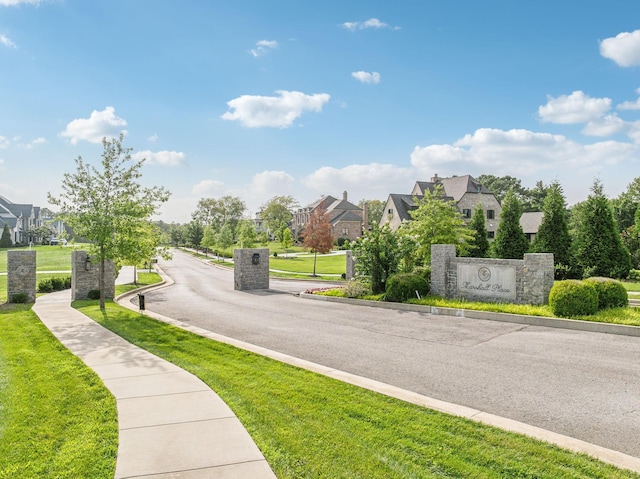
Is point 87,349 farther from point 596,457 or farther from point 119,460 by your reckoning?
point 596,457

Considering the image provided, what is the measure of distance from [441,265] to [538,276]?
373cm

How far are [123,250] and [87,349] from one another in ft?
21.6

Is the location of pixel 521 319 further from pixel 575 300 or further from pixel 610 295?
pixel 610 295

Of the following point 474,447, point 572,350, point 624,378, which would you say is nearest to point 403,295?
point 572,350

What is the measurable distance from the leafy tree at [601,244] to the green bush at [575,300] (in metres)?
13.9

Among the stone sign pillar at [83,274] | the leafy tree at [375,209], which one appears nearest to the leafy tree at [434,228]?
the stone sign pillar at [83,274]

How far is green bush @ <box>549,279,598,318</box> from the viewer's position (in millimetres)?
13320

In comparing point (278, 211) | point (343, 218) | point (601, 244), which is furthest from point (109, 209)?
point (278, 211)

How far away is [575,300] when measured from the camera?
13297 millimetres

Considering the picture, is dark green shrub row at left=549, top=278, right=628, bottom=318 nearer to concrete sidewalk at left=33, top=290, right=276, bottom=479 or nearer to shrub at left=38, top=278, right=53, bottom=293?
concrete sidewalk at left=33, top=290, right=276, bottom=479

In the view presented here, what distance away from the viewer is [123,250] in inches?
627

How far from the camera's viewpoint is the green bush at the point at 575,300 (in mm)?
13320

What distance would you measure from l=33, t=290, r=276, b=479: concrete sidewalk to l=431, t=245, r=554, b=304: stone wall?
12190 millimetres

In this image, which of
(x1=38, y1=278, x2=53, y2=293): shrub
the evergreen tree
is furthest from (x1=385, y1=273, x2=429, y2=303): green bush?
(x1=38, y1=278, x2=53, y2=293): shrub
